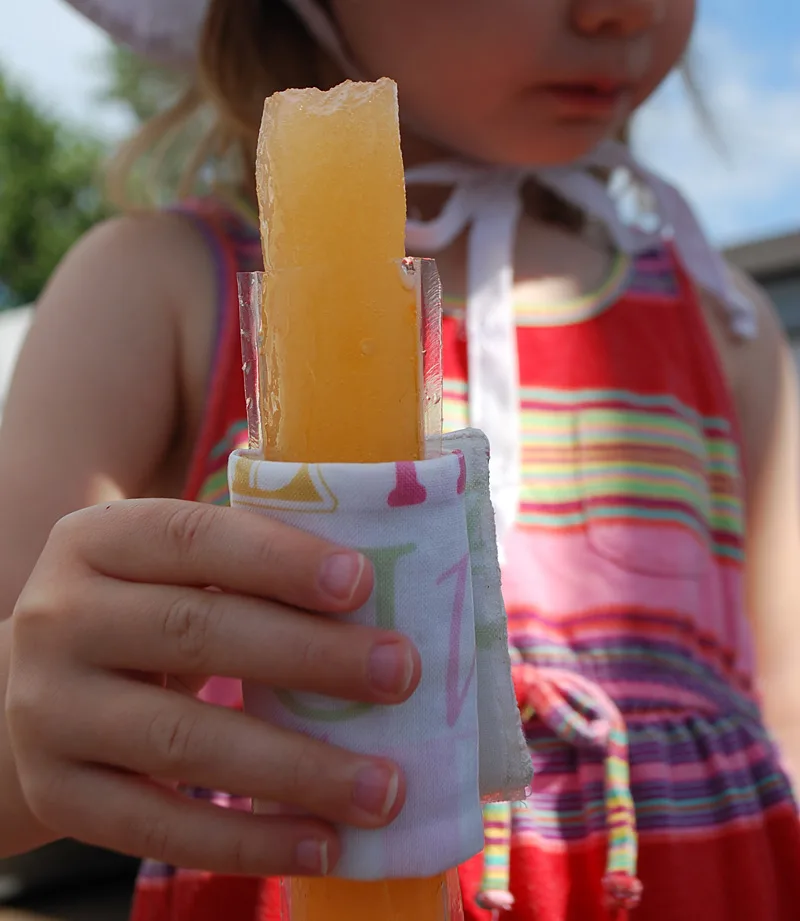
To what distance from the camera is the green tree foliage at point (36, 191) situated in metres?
11.2

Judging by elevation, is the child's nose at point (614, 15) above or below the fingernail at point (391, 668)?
above

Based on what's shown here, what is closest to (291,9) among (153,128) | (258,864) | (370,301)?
(153,128)

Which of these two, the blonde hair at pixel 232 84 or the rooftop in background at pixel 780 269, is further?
the rooftop in background at pixel 780 269

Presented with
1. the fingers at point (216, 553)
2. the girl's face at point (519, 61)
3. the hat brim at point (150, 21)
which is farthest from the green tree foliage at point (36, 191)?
the fingers at point (216, 553)

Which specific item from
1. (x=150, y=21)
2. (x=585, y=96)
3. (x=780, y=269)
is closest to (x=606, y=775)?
(x=585, y=96)

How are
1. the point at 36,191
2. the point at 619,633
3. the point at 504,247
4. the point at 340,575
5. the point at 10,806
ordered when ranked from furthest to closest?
the point at 36,191, the point at 504,247, the point at 619,633, the point at 10,806, the point at 340,575

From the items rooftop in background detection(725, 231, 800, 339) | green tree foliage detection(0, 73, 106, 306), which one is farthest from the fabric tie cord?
green tree foliage detection(0, 73, 106, 306)

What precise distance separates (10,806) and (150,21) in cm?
94

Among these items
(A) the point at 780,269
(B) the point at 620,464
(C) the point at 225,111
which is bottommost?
(B) the point at 620,464

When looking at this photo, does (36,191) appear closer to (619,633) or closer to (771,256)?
(771,256)

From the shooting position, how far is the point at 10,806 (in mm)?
607

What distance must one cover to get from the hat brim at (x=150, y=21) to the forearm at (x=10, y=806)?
0.82 m

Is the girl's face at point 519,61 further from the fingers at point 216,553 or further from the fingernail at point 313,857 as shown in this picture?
the fingernail at point 313,857

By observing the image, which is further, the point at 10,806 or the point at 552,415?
the point at 552,415
